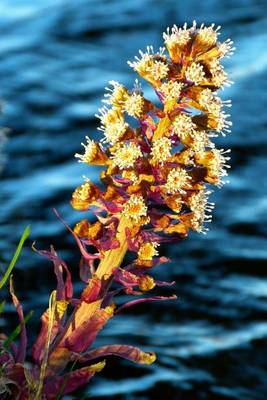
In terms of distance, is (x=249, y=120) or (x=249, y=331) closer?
(x=249, y=331)

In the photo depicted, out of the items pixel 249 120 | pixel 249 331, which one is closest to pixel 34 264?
pixel 249 331

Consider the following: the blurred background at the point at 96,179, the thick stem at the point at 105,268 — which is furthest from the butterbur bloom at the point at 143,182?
the blurred background at the point at 96,179

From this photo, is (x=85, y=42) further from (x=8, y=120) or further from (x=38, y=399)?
(x=38, y=399)

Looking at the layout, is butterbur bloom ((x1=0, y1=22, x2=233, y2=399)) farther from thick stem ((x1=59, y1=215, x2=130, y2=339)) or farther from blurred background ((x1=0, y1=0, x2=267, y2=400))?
blurred background ((x1=0, y1=0, x2=267, y2=400))

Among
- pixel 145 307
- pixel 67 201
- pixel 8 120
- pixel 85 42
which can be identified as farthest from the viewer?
pixel 85 42

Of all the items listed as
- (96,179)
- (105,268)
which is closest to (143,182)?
(105,268)

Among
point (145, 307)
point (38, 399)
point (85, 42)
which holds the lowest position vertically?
point (38, 399)

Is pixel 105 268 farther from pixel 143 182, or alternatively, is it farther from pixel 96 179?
pixel 96 179
